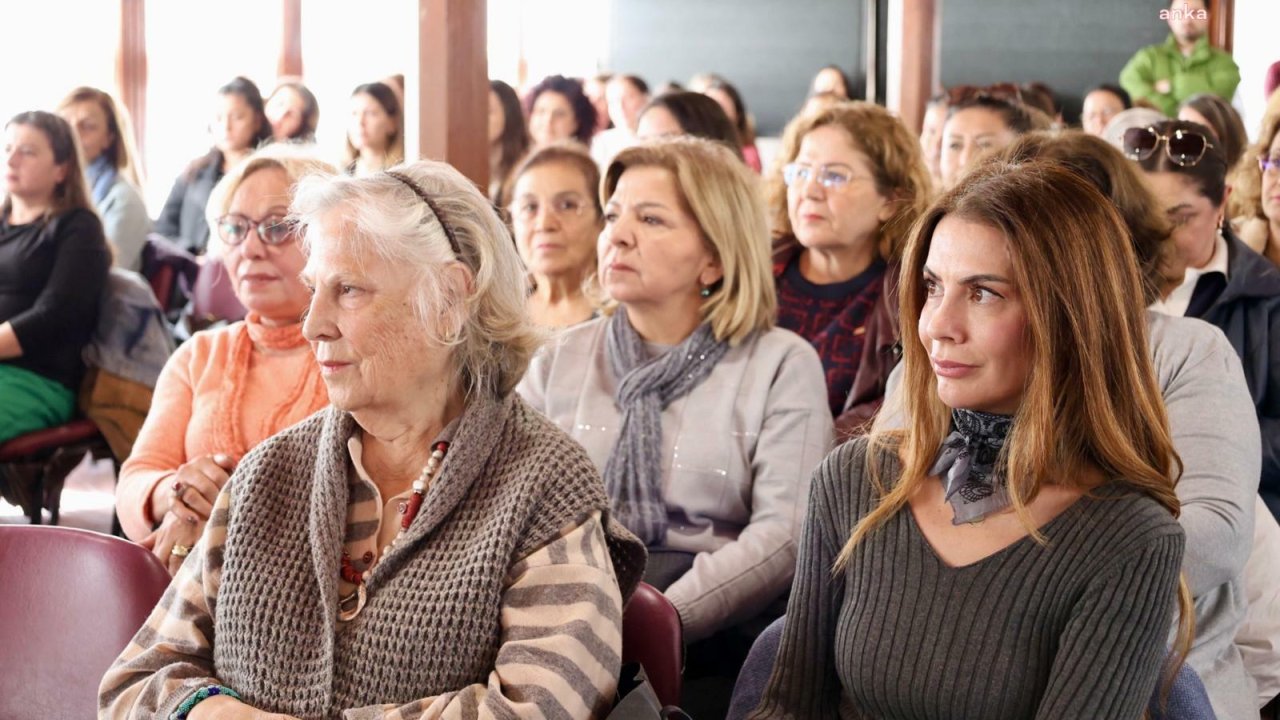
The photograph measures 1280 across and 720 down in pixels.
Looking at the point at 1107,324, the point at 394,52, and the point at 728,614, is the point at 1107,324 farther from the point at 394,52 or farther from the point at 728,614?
the point at 394,52

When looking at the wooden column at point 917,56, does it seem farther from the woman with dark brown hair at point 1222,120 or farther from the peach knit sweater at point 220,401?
the peach knit sweater at point 220,401

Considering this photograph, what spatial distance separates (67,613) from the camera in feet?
5.92

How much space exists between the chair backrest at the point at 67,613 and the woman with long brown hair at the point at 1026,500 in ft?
2.92

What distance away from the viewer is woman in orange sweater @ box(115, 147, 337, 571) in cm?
240

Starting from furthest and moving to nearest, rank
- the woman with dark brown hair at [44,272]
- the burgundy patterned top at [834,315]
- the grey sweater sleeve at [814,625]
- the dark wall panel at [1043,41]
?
the dark wall panel at [1043,41]
the woman with dark brown hair at [44,272]
the burgundy patterned top at [834,315]
the grey sweater sleeve at [814,625]

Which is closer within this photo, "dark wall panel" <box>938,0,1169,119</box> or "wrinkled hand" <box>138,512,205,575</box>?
"wrinkled hand" <box>138,512,205,575</box>

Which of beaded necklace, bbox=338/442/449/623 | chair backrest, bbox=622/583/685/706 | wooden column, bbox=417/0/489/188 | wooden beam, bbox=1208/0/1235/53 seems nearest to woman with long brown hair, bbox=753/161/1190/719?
chair backrest, bbox=622/583/685/706

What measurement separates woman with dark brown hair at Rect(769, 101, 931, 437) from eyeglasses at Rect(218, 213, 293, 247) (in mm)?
1116

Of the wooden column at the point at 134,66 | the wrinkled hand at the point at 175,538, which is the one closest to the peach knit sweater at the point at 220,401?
the wrinkled hand at the point at 175,538

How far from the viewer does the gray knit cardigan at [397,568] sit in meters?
1.55

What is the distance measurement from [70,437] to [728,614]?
2287 millimetres

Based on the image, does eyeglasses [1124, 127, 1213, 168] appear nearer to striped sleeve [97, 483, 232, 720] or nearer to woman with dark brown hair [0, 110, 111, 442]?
striped sleeve [97, 483, 232, 720]

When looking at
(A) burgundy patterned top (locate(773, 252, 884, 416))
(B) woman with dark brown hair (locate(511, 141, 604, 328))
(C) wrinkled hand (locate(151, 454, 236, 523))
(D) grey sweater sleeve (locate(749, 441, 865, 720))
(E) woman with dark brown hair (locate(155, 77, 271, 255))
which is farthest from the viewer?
(E) woman with dark brown hair (locate(155, 77, 271, 255))

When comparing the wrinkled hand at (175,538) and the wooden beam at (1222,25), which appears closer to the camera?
the wrinkled hand at (175,538)
